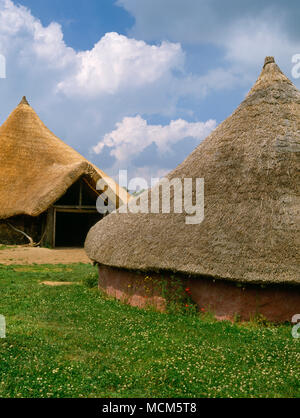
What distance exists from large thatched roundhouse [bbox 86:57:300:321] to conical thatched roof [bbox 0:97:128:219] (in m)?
11.9

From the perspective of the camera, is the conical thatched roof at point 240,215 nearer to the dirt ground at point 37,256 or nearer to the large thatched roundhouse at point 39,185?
the dirt ground at point 37,256

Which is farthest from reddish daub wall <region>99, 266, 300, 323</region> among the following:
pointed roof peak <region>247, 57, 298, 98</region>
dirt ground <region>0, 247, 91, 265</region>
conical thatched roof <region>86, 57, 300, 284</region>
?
dirt ground <region>0, 247, 91, 265</region>

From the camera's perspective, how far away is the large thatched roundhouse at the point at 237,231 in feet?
24.4

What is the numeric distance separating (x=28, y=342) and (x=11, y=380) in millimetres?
1318

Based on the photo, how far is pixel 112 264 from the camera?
30.2ft

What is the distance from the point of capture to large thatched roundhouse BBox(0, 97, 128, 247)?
21656 millimetres

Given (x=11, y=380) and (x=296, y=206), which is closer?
(x=11, y=380)

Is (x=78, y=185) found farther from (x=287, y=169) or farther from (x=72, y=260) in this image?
(x=287, y=169)

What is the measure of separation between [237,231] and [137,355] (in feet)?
10.1

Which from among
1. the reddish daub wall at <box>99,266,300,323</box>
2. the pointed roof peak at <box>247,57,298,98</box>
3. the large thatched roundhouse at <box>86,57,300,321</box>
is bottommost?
the reddish daub wall at <box>99,266,300,323</box>

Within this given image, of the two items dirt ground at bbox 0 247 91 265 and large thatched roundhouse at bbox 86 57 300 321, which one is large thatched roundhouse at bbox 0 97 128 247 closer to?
dirt ground at bbox 0 247 91 265

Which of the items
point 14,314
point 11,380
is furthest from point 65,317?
point 11,380

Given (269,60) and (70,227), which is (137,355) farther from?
(70,227)

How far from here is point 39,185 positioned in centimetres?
2250
